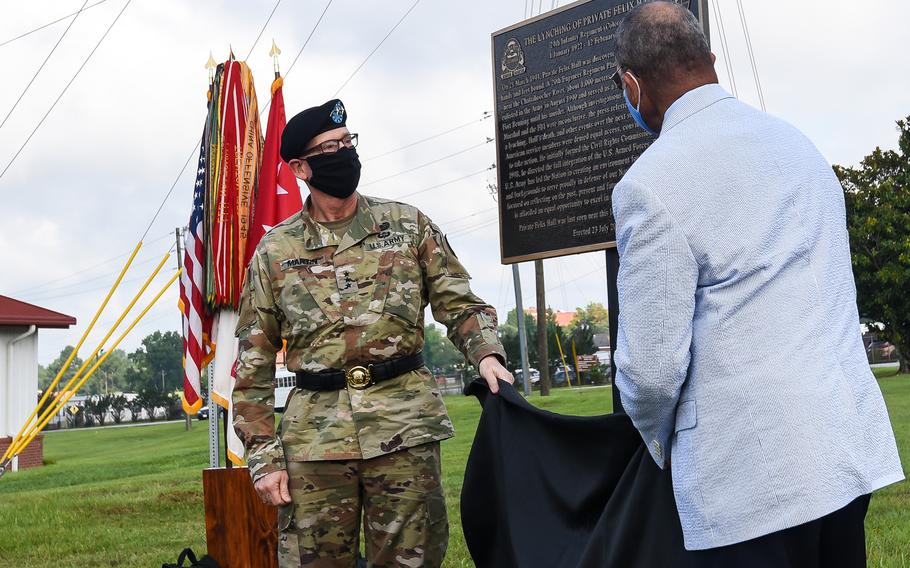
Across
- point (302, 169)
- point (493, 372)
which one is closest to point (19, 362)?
point (302, 169)

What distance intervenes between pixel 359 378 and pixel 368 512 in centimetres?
49

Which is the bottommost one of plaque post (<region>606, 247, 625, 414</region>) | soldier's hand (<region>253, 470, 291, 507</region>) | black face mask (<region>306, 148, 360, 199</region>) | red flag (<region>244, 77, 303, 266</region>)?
soldier's hand (<region>253, 470, 291, 507</region>)

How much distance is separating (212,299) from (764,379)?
189 inches

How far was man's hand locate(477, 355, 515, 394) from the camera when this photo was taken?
10.2 feet

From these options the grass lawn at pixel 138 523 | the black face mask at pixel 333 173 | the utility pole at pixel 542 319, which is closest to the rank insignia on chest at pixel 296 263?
the black face mask at pixel 333 173

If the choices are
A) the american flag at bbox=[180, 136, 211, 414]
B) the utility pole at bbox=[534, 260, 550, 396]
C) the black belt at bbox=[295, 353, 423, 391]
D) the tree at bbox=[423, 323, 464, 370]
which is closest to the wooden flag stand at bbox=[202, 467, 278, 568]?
the american flag at bbox=[180, 136, 211, 414]

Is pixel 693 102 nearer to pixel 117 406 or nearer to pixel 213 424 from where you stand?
pixel 213 424

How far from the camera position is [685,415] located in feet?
6.59

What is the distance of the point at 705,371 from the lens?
77.0 inches

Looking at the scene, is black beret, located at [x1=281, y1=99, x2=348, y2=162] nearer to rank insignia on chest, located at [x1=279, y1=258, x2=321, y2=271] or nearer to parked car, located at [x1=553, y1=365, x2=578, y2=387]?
rank insignia on chest, located at [x1=279, y1=258, x2=321, y2=271]

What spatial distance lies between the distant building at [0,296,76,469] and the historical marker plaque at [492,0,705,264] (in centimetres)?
2314

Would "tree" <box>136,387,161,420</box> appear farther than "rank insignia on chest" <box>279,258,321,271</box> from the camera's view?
Yes

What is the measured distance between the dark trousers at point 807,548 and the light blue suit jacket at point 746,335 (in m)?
0.05

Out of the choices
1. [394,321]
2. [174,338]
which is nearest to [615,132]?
[394,321]
